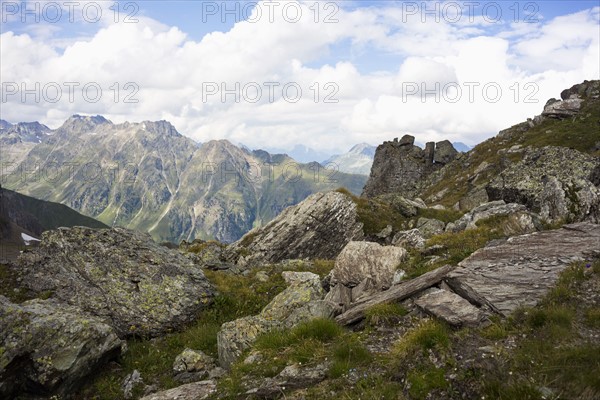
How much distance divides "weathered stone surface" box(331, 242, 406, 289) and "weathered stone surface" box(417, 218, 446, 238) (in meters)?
12.5

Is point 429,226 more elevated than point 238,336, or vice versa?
point 429,226

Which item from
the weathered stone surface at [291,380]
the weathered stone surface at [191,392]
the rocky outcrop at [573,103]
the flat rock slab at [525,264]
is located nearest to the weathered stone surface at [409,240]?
the flat rock slab at [525,264]

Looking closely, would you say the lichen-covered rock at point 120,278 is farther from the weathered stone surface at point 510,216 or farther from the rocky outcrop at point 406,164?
the rocky outcrop at point 406,164

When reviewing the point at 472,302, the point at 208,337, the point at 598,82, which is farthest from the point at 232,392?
the point at 598,82

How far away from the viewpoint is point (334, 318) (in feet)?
44.7

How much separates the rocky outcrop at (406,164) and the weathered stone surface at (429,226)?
227ft

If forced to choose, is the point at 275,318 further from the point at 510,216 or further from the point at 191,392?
the point at 510,216

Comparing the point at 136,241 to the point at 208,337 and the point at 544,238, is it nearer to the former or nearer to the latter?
the point at 208,337

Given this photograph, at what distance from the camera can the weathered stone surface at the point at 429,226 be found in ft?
97.1

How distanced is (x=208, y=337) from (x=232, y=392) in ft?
17.7

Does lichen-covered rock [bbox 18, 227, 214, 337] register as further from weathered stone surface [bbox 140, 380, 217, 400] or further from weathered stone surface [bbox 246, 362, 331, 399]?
weathered stone surface [bbox 246, 362, 331, 399]

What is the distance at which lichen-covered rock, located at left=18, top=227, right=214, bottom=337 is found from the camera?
53.3 ft

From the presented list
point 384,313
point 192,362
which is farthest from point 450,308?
point 192,362

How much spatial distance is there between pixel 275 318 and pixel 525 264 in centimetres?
966
